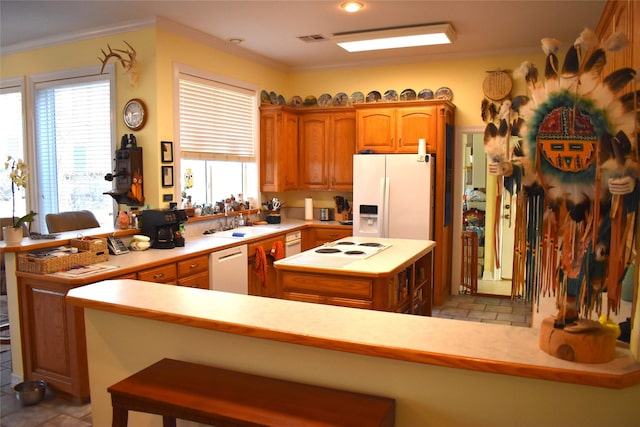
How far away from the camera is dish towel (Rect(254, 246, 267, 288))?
4.80 metres

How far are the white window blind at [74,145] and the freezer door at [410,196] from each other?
290cm

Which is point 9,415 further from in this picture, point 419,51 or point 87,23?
point 419,51

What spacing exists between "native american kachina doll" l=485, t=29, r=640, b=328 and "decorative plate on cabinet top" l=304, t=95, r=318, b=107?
514 cm

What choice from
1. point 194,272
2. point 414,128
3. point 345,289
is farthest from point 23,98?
point 345,289

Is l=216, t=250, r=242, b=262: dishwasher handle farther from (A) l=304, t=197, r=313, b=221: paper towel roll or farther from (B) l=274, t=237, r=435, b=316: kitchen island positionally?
(A) l=304, t=197, r=313, b=221: paper towel roll

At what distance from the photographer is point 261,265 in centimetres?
481

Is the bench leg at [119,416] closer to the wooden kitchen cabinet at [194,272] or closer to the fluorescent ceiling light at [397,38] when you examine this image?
the wooden kitchen cabinet at [194,272]

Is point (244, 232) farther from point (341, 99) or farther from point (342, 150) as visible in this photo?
point (341, 99)

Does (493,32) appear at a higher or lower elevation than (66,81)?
higher

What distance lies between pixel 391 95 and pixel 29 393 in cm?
465

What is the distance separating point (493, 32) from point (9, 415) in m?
5.01

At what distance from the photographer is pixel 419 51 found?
5.58 meters

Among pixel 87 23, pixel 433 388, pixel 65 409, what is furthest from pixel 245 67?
pixel 433 388

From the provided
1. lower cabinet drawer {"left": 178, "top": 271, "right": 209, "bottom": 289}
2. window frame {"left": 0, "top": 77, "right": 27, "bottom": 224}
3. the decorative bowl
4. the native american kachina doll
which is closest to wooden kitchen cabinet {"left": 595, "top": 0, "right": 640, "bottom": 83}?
the native american kachina doll
